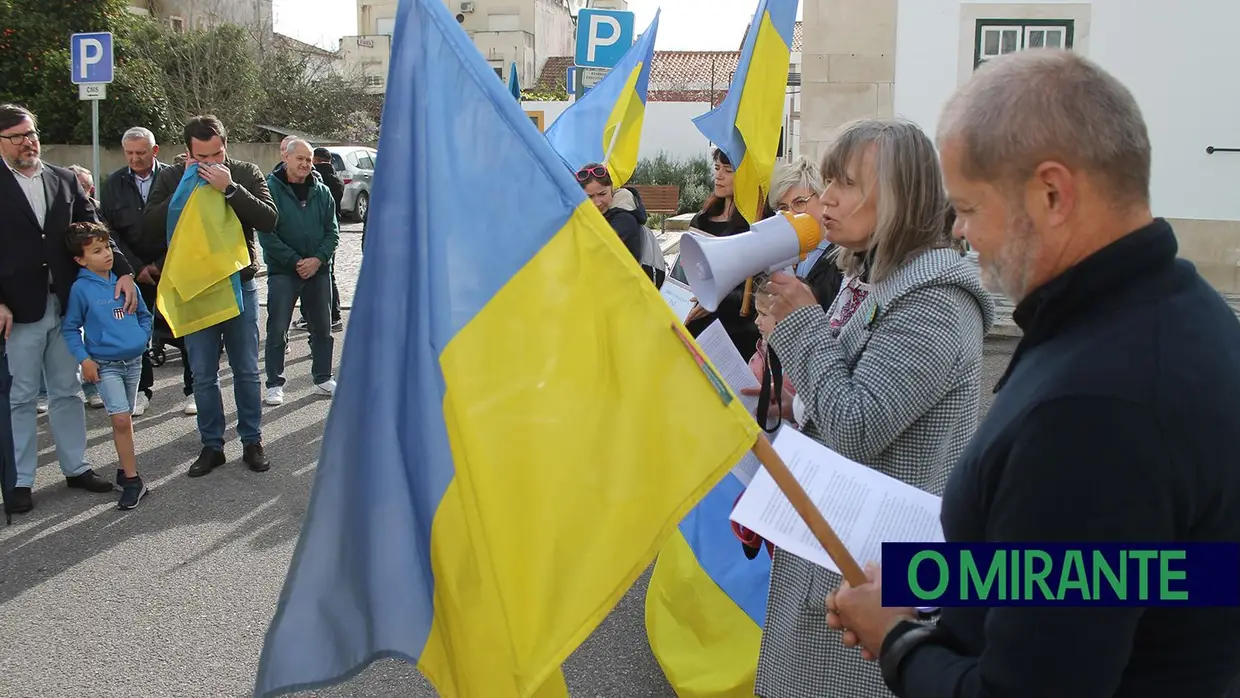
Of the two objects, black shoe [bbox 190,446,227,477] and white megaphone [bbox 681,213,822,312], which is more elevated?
white megaphone [bbox 681,213,822,312]

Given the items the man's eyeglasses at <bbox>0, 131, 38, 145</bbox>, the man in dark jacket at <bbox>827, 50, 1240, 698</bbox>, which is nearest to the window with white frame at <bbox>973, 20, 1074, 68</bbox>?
the man's eyeglasses at <bbox>0, 131, 38, 145</bbox>

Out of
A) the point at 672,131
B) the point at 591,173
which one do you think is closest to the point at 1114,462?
the point at 591,173

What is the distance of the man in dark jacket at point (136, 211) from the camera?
24.2 feet

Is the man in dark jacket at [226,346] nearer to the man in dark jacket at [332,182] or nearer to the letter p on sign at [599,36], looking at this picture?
the man in dark jacket at [332,182]

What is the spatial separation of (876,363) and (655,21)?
4561mm

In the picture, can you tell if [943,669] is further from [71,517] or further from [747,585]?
[71,517]

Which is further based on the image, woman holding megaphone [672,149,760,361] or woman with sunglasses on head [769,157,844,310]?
woman holding megaphone [672,149,760,361]

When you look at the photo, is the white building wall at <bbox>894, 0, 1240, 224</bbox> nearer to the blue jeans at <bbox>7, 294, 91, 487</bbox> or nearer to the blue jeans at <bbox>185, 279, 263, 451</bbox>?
the blue jeans at <bbox>185, 279, 263, 451</bbox>

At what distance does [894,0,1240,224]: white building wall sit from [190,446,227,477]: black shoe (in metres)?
8.10

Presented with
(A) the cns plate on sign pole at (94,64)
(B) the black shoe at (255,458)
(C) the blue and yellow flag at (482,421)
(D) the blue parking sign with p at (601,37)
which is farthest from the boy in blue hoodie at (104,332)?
(D) the blue parking sign with p at (601,37)

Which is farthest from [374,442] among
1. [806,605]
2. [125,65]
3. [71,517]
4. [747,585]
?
[125,65]

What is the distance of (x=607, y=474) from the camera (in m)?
1.79

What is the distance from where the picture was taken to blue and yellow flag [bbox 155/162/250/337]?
5770 millimetres

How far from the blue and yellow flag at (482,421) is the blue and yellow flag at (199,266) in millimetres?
4308
